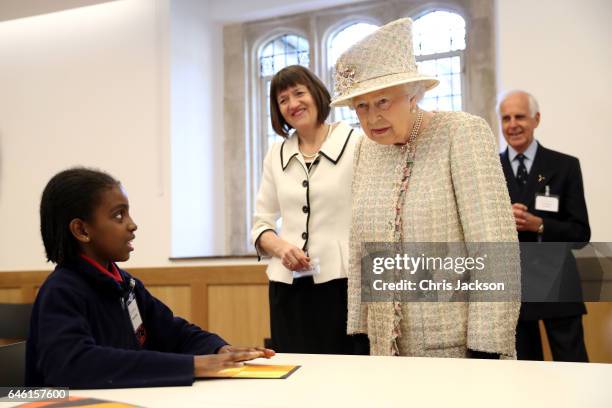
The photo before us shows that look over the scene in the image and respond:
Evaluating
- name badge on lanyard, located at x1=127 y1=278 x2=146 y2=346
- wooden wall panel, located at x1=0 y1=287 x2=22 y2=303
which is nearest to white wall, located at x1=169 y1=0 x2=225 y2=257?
wooden wall panel, located at x1=0 y1=287 x2=22 y2=303

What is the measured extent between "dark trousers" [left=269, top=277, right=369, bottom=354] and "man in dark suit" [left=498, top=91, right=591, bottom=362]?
0.93m

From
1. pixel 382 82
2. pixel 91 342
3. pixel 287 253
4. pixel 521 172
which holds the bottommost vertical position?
pixel 91 342

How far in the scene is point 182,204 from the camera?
5.77 meters

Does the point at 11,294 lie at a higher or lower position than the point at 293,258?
lower

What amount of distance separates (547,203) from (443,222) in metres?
1.35

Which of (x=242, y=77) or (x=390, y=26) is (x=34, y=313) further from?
(x=242, y=77)

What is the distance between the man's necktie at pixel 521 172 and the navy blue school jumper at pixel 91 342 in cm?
183

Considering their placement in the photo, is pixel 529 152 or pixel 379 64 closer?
pixel 379 64

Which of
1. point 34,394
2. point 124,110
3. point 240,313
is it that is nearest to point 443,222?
point 34,394

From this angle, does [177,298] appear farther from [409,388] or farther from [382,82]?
[409,388]

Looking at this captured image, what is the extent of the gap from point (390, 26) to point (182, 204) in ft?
13.4

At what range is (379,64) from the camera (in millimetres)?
1920

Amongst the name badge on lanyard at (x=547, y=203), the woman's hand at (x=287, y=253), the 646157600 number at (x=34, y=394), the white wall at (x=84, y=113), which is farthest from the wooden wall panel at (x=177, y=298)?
the 646157600 number at (x=34, y=394)

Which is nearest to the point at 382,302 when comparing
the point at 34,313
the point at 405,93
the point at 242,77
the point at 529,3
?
the point at 405,93
